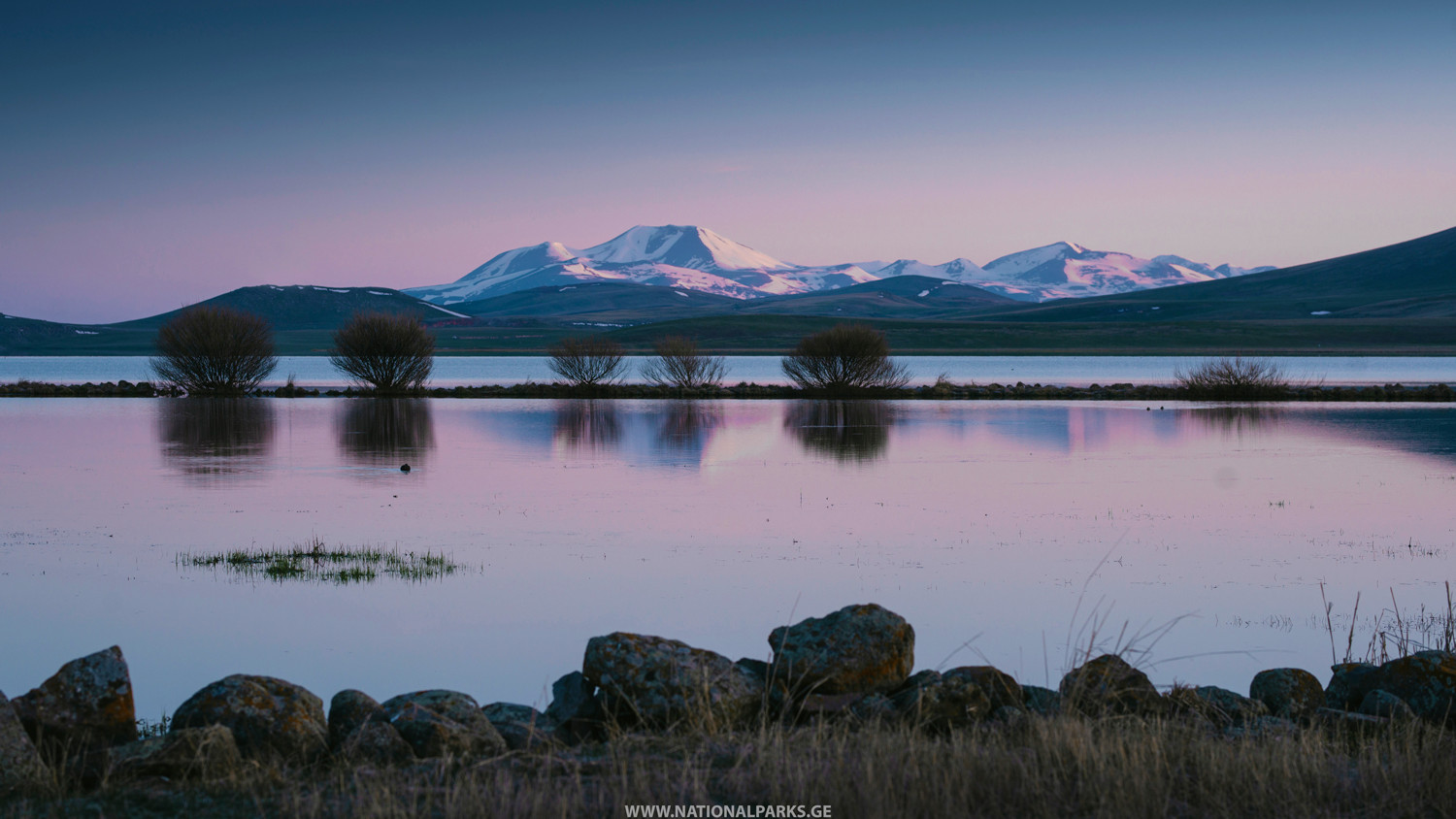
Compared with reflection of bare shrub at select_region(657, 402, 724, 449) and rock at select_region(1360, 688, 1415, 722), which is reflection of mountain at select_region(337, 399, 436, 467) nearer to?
reflection of bare shrub at select_region(657, 402, 724, 449)

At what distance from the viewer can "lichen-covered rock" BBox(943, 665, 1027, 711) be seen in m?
6.37

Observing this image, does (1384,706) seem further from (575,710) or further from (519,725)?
(519,725)

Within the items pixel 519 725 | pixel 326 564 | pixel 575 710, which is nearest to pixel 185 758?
pixel 519 725

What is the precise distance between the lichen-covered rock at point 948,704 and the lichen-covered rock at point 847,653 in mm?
353

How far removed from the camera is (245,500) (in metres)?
15.2

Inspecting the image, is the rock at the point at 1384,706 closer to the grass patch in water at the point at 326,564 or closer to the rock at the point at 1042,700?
the rock at the point at 1042,700

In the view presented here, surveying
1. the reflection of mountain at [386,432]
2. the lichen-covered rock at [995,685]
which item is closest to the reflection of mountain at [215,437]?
the reflection of mountain at [386,432]

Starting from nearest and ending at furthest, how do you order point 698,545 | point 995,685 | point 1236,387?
point 995,685 → point 698,545 → point 1236,387

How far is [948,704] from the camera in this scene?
20.1 ft

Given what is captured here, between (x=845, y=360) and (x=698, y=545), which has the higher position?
(x=845, y=360)

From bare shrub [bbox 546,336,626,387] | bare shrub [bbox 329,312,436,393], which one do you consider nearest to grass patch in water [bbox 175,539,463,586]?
bare shrub [bbox 546,336,626,387]

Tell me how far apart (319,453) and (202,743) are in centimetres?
1742

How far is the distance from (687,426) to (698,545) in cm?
1694

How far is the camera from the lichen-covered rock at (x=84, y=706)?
5.55m
